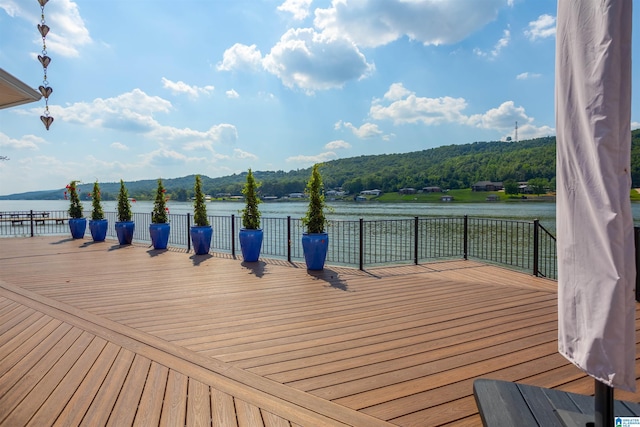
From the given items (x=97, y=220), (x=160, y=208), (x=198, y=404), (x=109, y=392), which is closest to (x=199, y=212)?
(x=160, y=208)

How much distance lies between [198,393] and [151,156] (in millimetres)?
15314

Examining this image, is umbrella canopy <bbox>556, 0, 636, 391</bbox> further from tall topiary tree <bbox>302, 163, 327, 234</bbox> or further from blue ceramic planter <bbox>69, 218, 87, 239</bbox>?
blue ceramic planter <bbox>69, 218, 87, 239</bbox>

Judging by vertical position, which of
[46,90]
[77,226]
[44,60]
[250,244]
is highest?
[44,60]

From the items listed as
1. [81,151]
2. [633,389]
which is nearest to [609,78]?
[633,389]

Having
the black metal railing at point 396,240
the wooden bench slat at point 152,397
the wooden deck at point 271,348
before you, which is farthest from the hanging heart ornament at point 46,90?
the wooden bench slat at point 152,397

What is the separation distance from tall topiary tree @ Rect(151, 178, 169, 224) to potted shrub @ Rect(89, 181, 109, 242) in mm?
2496

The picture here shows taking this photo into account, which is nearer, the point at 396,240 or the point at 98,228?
the point at 396,240

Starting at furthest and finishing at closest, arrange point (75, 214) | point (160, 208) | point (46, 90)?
1. point (75, 214)
2. point (160, 208)
3. point (46, 90)

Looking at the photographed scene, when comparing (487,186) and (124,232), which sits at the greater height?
(487,186)

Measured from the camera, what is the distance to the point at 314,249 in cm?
643

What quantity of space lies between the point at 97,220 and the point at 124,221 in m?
1.23

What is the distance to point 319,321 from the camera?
12.2 feet

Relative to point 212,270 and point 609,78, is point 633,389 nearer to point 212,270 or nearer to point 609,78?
point 609,78

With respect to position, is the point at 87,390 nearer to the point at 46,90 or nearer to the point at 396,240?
the point at 46,90
